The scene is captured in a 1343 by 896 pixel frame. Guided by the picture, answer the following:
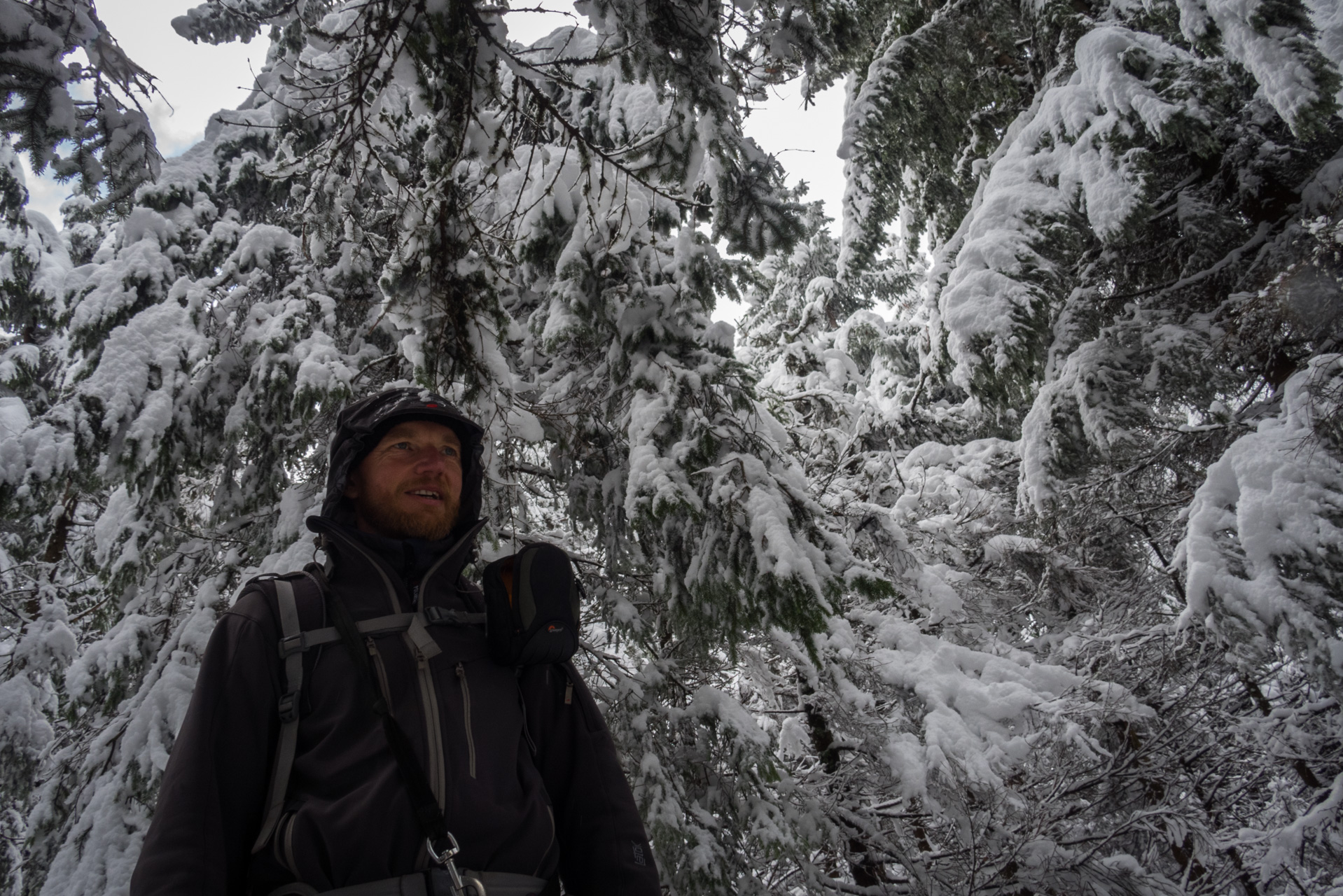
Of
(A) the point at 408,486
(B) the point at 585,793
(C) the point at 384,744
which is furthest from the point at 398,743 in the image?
(A) the point at 408,486

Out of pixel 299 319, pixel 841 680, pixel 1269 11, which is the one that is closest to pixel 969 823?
pixel 841 680

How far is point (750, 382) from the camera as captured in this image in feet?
13.1

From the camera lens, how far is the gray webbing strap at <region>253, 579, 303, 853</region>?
5.68 feet

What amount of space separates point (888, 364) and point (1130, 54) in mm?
10850

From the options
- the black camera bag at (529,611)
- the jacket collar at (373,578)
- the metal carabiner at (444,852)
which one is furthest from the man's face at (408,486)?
the metal carabiner at (444,852)

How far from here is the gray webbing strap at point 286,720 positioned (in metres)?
1.73

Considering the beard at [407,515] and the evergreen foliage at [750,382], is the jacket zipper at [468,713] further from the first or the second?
the evergreen foliage at [750,382]

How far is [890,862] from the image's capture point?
19.5 ft

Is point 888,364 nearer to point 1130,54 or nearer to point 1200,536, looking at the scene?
point 1130,54

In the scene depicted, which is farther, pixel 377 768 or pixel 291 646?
pixel 291 646

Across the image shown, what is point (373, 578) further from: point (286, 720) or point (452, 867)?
point (452, 867)

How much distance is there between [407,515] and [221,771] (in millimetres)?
903

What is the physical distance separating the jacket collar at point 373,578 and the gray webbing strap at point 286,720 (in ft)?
0.56

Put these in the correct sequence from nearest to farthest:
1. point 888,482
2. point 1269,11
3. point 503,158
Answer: point 503,158
point 1269,11
point 888,482
